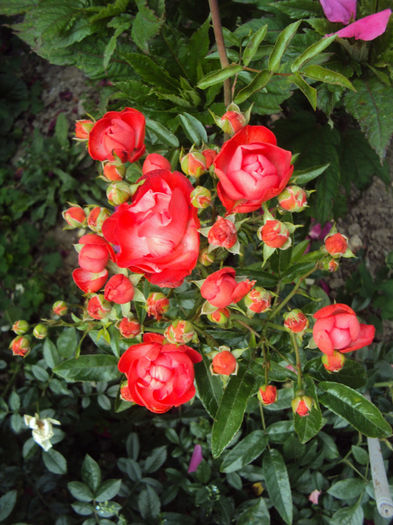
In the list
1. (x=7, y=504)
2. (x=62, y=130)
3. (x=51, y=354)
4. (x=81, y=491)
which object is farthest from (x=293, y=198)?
(x=62, y=130)

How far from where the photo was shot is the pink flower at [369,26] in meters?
0.76

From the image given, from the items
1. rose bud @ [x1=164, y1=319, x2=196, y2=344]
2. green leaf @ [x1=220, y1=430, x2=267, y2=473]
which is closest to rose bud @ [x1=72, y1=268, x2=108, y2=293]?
rose bud @ [x1=164, y1=319, x2=196, y2=344]

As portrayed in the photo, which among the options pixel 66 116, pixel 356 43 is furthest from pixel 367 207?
pixel 66 116

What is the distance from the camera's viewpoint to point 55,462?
955 mm

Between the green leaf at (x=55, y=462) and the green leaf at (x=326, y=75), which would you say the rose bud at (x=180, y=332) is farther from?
the green leaf at (x=55, y=462)

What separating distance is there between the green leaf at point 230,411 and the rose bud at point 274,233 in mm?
224

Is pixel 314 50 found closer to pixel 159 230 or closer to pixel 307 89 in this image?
pixel 307 89

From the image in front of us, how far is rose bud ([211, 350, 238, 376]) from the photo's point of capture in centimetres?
61

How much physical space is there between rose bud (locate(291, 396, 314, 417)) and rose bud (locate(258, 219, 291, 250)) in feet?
0.77

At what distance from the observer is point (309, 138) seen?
1077 millimetres

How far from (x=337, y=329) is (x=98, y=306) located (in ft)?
1.08

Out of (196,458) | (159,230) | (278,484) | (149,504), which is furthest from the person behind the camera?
(196,458)

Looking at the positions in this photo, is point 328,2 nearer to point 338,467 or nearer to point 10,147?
point 338,467

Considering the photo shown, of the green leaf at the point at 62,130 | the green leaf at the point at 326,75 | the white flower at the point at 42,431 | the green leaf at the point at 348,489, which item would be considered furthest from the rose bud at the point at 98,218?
the green leaf at the point at 62,130
